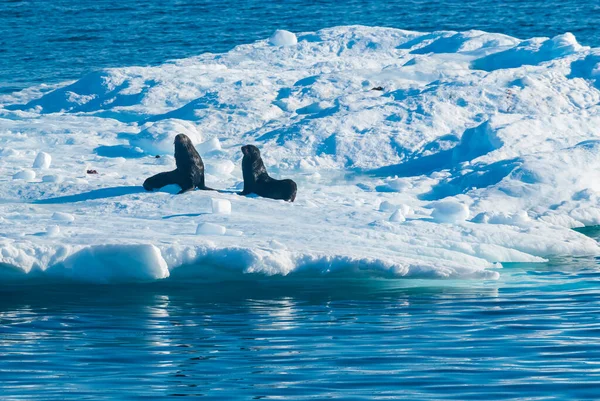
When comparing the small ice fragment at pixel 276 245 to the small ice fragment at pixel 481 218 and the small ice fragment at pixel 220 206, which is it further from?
the small ice fragment at pixel 481 218

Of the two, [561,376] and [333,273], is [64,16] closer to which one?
[333,273]

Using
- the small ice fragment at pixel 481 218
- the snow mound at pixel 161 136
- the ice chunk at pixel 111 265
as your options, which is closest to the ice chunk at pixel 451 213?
the small ice fragment at pixel 481 218

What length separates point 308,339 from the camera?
8211mm

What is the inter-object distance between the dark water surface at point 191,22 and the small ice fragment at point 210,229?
1419 cm

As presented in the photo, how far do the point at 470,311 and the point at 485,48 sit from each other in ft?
40.5

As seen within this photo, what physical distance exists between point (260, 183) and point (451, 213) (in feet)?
7.72

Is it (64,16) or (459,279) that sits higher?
(64,16)

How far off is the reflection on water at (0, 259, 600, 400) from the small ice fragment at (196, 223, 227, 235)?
2.97 ft

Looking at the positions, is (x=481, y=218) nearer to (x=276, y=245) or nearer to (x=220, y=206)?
(x=220, y=206)

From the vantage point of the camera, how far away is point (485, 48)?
20.8 m

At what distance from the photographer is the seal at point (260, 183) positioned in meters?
13.1

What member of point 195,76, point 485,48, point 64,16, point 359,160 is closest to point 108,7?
point 64,16

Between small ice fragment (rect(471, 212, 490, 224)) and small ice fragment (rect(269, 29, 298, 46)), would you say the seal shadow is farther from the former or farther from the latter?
small ice fragment (rect(269, 29, 298, 46))

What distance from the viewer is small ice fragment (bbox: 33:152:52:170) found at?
1475 centimetres
